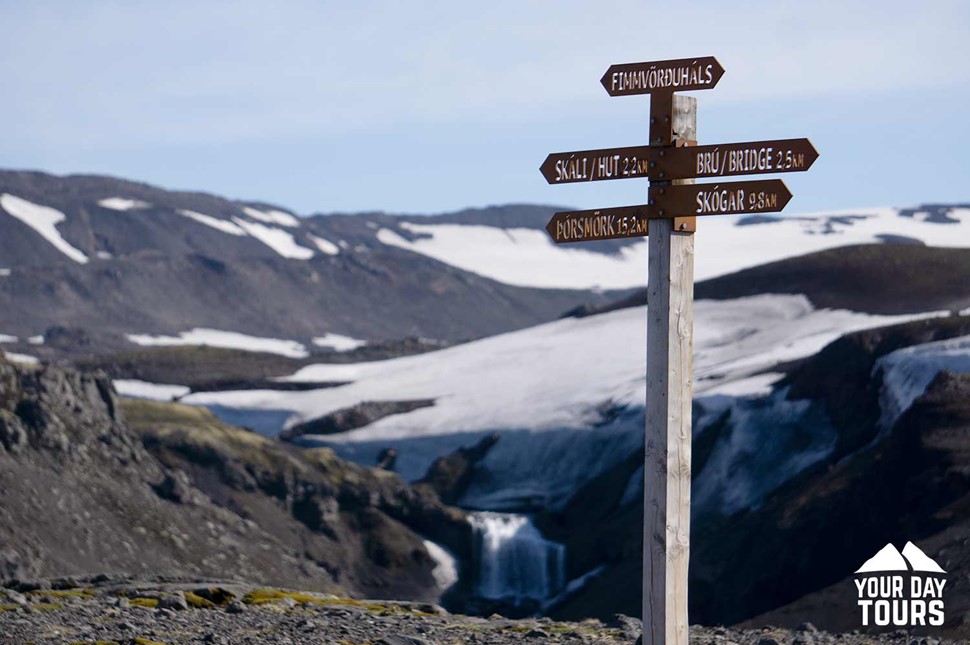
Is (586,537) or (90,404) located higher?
(90,404)

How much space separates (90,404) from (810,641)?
53837 millimetres

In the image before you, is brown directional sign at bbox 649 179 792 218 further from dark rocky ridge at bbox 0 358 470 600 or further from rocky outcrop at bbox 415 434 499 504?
rocky outcrop at bbox 415 434 499 504

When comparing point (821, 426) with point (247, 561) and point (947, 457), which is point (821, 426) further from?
point (247, 561)

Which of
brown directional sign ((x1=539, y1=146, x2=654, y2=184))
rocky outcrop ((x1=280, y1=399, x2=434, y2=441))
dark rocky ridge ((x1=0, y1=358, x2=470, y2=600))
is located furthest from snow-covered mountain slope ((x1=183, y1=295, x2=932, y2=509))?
brown directional sign ((x1=539, y1=146, x2=654, y2=184))

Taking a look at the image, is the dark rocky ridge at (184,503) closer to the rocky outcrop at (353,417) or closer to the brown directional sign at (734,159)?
the rocky outcrop at (353,417)

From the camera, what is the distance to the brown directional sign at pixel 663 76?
54.5 ft

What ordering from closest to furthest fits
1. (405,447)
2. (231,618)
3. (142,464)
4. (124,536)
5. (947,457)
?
(231,618), (124,536), (947,457), (142,464), (405,447)

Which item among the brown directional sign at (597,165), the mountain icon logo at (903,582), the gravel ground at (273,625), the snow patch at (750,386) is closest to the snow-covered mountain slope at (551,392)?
the snow patch at (750,386)

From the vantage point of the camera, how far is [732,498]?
256 feet

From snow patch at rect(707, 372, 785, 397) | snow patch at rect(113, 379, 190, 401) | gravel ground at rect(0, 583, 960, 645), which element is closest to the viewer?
gravel ground at rect(0, 583, 960, 645)

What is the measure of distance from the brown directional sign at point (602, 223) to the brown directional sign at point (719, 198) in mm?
196

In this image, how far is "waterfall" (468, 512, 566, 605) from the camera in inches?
3187

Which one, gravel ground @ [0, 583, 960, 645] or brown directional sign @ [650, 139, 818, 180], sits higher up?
brown directional sign @ [650, 139, 818, 180]

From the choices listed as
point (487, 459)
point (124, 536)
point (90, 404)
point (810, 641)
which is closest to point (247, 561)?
point (124, 536)
